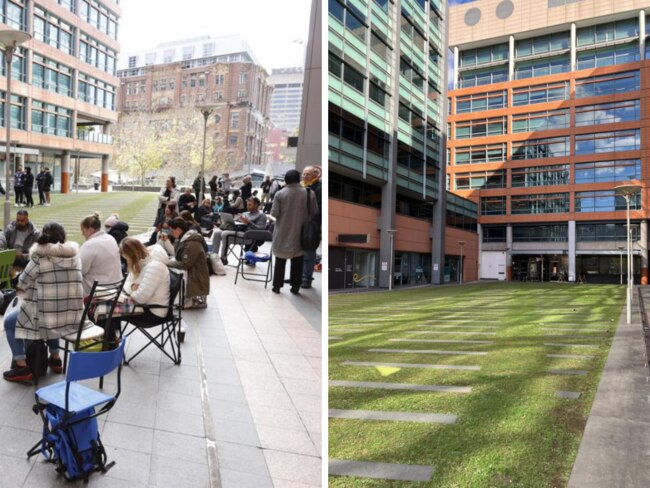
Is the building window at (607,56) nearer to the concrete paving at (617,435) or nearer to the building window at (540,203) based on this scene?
the building window at (540,203)

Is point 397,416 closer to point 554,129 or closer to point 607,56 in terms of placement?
point 554,129

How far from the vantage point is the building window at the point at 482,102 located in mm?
6973

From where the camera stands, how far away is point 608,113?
7262mm

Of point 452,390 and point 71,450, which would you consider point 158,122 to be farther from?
point 452,390

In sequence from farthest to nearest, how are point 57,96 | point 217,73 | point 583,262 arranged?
1. point 583,262
2. point 217,73
3. point 57,96

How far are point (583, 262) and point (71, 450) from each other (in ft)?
21.6

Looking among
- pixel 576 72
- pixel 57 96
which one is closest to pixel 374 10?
pixel 57 96

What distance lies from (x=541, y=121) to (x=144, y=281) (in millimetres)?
6060

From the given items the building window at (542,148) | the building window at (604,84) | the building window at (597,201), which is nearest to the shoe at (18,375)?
the building window at (542,148)

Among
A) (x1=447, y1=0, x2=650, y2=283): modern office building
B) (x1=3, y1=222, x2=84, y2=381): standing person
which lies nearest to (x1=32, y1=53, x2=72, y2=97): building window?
(x1=3, y1=222, x2=84, y2=381): standing person

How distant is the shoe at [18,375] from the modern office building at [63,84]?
1035mm

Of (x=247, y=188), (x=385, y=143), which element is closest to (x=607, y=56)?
(x=247, y=188)

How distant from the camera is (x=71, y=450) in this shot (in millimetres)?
1966

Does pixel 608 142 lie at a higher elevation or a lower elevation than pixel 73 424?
higher
